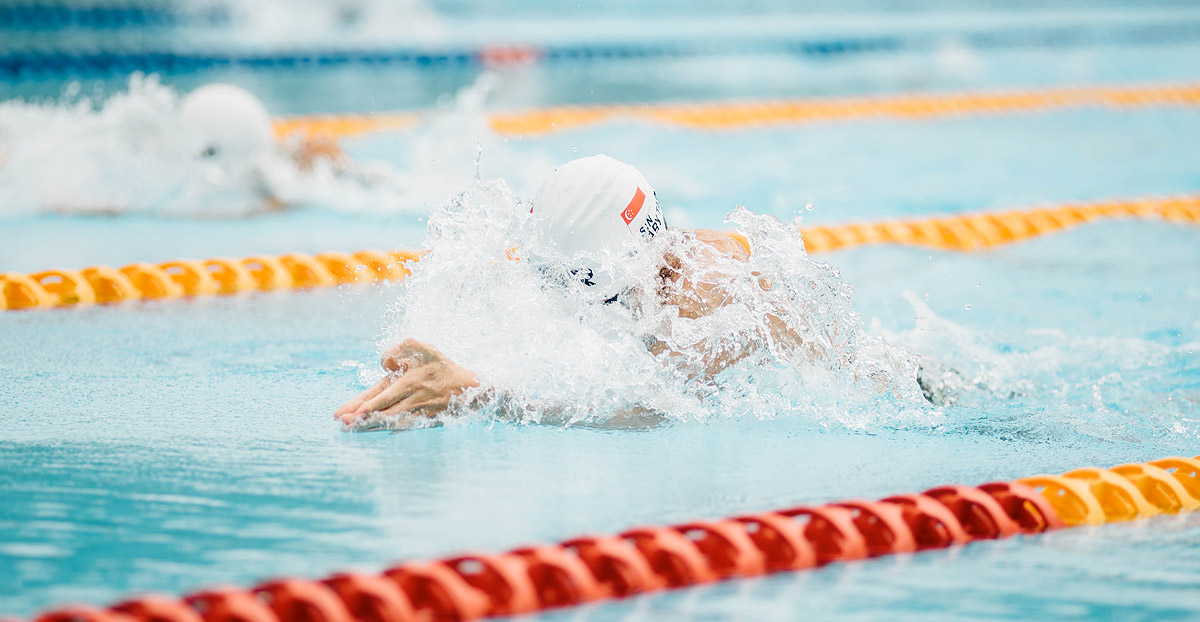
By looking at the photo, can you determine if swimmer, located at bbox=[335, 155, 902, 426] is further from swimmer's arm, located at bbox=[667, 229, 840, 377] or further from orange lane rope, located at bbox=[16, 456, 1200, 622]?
orange lane rope, located at bbox=[16, 456, 1200, 622]

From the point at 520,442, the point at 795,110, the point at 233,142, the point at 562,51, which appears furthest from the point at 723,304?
the point at 562,51

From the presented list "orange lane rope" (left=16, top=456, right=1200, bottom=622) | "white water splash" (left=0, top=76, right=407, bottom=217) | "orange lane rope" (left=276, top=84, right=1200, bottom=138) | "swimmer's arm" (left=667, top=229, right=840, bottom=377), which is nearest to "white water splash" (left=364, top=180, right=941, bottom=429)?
"swimmer's arm" (left=667, top=229, right=840, bottom=377)

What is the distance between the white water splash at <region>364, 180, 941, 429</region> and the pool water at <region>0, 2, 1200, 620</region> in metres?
0.07

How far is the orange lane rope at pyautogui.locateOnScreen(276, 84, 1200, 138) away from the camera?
28.4 ft

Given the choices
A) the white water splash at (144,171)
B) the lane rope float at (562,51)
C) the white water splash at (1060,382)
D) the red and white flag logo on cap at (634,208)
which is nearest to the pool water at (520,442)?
the white water splash at (1060,382)

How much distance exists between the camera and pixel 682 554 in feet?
7.13

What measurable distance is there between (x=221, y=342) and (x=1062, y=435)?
8.11 ft

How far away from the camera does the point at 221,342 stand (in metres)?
3.84

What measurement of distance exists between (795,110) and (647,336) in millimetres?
6759

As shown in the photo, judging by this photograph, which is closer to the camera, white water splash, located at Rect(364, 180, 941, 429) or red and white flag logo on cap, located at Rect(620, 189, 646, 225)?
red and white flag logo on cap, located at Rect(620, 189, 646, 225)

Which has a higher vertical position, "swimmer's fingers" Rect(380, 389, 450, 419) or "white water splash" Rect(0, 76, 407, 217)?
"white water splash" Rect(0, 76, 407, 217)

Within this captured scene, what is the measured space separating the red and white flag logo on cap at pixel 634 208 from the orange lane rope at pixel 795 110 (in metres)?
5.43

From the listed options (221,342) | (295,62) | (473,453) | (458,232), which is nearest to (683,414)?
(473,453)

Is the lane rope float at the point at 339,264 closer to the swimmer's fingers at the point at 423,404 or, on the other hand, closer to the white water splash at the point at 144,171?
the swimmer's fingers at the point at 423,404
